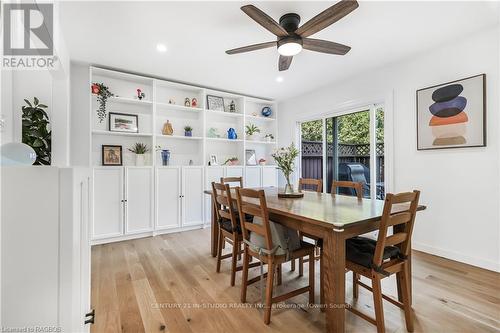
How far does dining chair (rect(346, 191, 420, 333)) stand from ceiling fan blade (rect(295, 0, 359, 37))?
131 centimetres

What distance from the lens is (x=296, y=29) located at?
2.13m

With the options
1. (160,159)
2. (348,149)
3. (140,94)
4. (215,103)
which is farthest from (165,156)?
(348,149)

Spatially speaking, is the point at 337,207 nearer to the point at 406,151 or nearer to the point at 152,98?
the point at 406,151

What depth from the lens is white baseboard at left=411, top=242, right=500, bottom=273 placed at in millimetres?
2471

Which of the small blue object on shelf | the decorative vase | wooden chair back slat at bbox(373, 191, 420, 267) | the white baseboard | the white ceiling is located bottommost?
the white baseboard

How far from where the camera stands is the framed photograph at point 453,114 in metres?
2.55

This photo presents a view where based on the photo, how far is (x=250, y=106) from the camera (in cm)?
520

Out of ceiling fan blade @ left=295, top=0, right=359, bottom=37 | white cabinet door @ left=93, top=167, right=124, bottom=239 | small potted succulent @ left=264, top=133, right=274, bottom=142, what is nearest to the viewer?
ceiling fan blade @ left=295, top=0, right=359, bottom=37

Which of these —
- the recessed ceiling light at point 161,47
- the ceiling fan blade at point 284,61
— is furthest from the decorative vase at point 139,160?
the ceiling fan blade at point 284,61

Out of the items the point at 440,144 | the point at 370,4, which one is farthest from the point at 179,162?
the point at 440,144

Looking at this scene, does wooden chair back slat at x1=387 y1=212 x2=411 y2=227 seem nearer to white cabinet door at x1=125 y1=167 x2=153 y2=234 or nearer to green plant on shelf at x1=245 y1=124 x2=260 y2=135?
white cabinet door at x1=125 y1=167 x2=153 y2=234

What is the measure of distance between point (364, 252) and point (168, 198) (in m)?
3.06

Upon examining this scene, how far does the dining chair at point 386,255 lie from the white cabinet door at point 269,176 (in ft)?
10.4

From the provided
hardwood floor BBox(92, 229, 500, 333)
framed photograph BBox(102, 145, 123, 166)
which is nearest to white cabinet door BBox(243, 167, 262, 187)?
hardwood floor BBox(92, 229, 500, 333)
